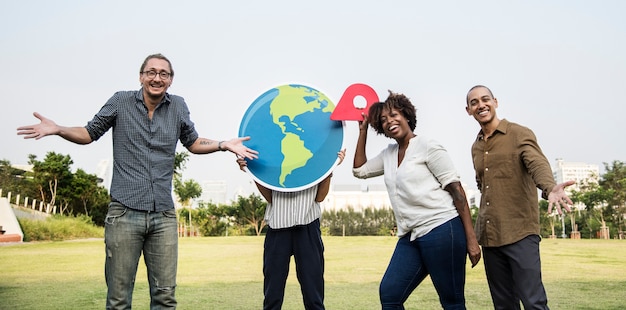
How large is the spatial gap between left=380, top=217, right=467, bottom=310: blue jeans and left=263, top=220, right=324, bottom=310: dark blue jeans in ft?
1.96

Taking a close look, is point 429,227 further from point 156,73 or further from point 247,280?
point 247,280

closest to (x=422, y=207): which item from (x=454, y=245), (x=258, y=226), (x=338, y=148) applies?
(x=454, y=245)

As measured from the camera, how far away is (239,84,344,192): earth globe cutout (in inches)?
144

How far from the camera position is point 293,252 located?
3582 mm

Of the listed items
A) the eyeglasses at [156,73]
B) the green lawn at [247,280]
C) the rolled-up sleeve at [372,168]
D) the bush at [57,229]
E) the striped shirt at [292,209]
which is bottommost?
the green lawn at [247,280]

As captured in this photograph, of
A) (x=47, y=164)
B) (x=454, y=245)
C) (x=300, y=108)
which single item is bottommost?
(x=454, y=245)

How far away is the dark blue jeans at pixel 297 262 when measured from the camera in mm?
3504

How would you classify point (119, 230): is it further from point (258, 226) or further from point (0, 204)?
point (258, 226)

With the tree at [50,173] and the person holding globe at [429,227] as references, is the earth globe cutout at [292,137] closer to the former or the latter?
the person holding globe at [429,227]

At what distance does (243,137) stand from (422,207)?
1.39m

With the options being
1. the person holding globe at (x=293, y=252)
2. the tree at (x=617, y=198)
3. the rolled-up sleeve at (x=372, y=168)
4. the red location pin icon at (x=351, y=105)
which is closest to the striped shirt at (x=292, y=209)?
the person holding globe at (x=293, y=252)

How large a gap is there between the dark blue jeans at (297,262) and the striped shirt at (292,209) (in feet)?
0.20

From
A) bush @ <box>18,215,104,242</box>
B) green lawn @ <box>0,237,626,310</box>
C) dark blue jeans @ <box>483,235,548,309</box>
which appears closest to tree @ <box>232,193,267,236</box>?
bush @ <box>18,215,104,242</box>

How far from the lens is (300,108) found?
12.4 ft
